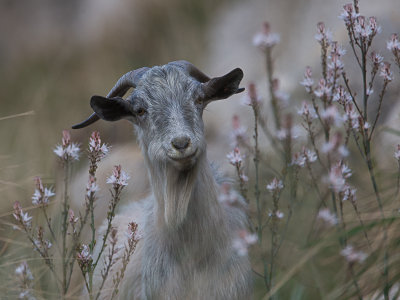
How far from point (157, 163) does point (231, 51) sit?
26.6 ft

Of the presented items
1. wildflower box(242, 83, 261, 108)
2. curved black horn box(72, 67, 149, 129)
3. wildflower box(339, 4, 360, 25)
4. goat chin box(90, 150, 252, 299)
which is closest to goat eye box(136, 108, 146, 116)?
curved black horn box(72, 67, 149, 129)

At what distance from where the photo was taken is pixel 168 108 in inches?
167

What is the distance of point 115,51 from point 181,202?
10.00m

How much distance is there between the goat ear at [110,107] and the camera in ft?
14.3

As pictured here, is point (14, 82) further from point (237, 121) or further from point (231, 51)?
point (237, 121)

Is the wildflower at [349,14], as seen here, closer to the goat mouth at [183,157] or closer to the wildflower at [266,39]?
the wildflower at [266,39]

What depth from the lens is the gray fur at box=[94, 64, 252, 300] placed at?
4.20 meters

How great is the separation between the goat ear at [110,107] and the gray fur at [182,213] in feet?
0.23

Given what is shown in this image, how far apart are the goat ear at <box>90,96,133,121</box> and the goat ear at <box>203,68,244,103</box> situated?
24.9 inches

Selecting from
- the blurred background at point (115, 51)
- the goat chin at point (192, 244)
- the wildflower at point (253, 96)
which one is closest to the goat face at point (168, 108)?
the goat chin at point (192, 244)

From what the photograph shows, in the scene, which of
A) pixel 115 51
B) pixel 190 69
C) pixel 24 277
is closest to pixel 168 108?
pixel 190 69

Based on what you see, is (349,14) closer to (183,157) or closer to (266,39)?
(266,39)

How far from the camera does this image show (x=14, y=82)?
49.0 ft

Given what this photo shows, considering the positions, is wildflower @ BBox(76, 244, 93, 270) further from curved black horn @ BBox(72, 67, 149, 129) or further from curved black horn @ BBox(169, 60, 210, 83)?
curved black horn @ BBox(169, 60, 210, 83)
